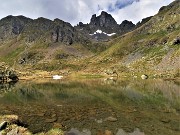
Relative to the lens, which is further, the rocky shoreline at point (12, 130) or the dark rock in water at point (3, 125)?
the dark rock in water at point (3, 125)

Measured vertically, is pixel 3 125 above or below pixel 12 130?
above

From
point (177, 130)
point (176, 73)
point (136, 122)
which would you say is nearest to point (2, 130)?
point (136, 122)

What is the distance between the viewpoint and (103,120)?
150ft

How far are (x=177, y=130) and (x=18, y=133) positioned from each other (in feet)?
70.5

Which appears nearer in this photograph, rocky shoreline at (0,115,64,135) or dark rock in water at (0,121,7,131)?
rocky shoreline at (0,115,64,135)

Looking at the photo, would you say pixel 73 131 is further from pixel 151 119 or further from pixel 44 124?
pixel 151 119

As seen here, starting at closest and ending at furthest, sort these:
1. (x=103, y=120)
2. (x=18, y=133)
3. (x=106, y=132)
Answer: (x=18, y=133)
(x=106, y=132)
(x=103, y=120)

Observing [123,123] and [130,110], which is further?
[130,110]

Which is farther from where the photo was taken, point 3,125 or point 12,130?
point 3,125

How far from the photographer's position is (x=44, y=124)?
4238 centimetres

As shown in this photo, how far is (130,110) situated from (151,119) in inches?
388

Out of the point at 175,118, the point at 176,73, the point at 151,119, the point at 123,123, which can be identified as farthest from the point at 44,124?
the point at 176,73

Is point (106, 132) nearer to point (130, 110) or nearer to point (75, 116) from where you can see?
point (75, 116)

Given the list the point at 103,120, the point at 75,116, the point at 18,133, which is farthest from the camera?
the point at 75,116
